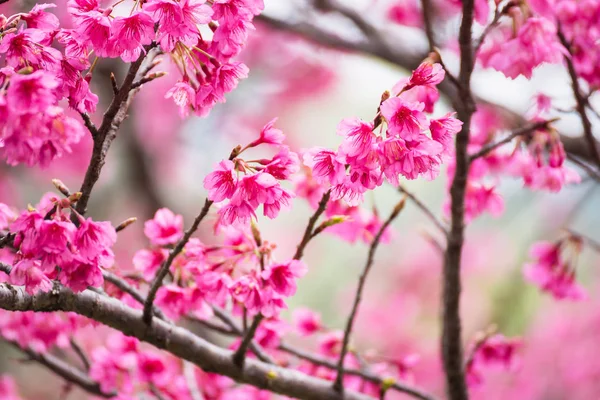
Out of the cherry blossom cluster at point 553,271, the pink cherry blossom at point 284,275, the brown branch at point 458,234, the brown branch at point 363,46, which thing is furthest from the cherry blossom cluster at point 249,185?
the brown branch at point 363,46

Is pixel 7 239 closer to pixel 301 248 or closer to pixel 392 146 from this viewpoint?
pixel 301 248

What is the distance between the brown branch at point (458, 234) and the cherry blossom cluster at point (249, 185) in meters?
0.41

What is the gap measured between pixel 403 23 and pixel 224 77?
163cm

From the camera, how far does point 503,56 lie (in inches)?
46.6

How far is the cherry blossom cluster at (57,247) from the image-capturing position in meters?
0.85

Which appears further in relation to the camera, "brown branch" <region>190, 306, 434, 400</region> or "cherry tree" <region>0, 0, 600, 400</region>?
"brown branch" <region>190, 306, 434, 400</region>

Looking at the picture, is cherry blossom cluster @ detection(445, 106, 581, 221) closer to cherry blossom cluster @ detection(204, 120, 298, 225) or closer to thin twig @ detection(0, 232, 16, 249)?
cherry blossom cluster @ detection(204, 120, 298, 225)

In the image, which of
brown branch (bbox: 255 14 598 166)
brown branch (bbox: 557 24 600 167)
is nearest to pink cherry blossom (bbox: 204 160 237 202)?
brown branch (bbox: 557 24 600 167)

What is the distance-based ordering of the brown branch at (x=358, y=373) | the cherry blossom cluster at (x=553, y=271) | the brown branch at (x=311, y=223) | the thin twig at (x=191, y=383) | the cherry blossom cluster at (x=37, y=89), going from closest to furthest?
the cherry blossom cluster at (x=37, y=89) → the brown branch at (x=311, y=223) → the brown branch at (x=358, y=373) → the thin twig at (x=191, y=383) → the cherry blossom cluster at (x=553, y=271)

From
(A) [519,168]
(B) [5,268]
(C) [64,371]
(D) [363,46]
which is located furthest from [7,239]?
(D) [363,46]

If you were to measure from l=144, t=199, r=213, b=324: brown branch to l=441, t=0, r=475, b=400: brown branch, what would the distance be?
538 mm

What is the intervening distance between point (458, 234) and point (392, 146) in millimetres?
549

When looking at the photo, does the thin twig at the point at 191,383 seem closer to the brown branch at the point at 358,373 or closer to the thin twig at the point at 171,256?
the brown branch at the point at 358,373

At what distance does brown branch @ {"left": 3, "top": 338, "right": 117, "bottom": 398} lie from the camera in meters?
1.44
